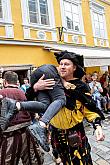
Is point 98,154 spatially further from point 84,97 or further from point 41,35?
point 41,35

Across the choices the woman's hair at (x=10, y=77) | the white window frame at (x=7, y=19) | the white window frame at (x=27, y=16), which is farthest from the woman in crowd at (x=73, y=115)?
the white window frame at (x=27, y=16)

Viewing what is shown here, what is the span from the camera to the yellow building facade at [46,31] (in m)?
8.82

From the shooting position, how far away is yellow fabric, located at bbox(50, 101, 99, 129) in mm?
2422

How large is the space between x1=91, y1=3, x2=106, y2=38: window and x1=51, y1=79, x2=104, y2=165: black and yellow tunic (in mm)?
11740

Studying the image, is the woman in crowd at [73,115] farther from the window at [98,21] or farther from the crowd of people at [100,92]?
the window at [98,21]

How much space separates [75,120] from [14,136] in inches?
38.7

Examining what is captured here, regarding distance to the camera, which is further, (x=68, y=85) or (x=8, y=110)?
(x=68, y=85)

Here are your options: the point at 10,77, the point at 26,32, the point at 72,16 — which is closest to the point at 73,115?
the point at 10,77

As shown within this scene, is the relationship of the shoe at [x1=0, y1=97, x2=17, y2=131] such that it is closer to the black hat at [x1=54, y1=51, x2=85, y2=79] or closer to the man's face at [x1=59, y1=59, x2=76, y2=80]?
the man's face at [x1=59, y1=59, x2=76, y2=80]

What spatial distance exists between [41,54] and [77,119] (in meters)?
7.71

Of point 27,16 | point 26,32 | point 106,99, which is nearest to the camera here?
point 106,99

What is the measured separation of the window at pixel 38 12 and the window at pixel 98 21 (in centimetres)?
381

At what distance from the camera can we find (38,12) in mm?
10344

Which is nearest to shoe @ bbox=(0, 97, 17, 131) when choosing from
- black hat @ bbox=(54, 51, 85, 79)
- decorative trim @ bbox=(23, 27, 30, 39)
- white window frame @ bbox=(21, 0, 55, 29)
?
black hat @ bbox=(54, 51, 85, 79)
